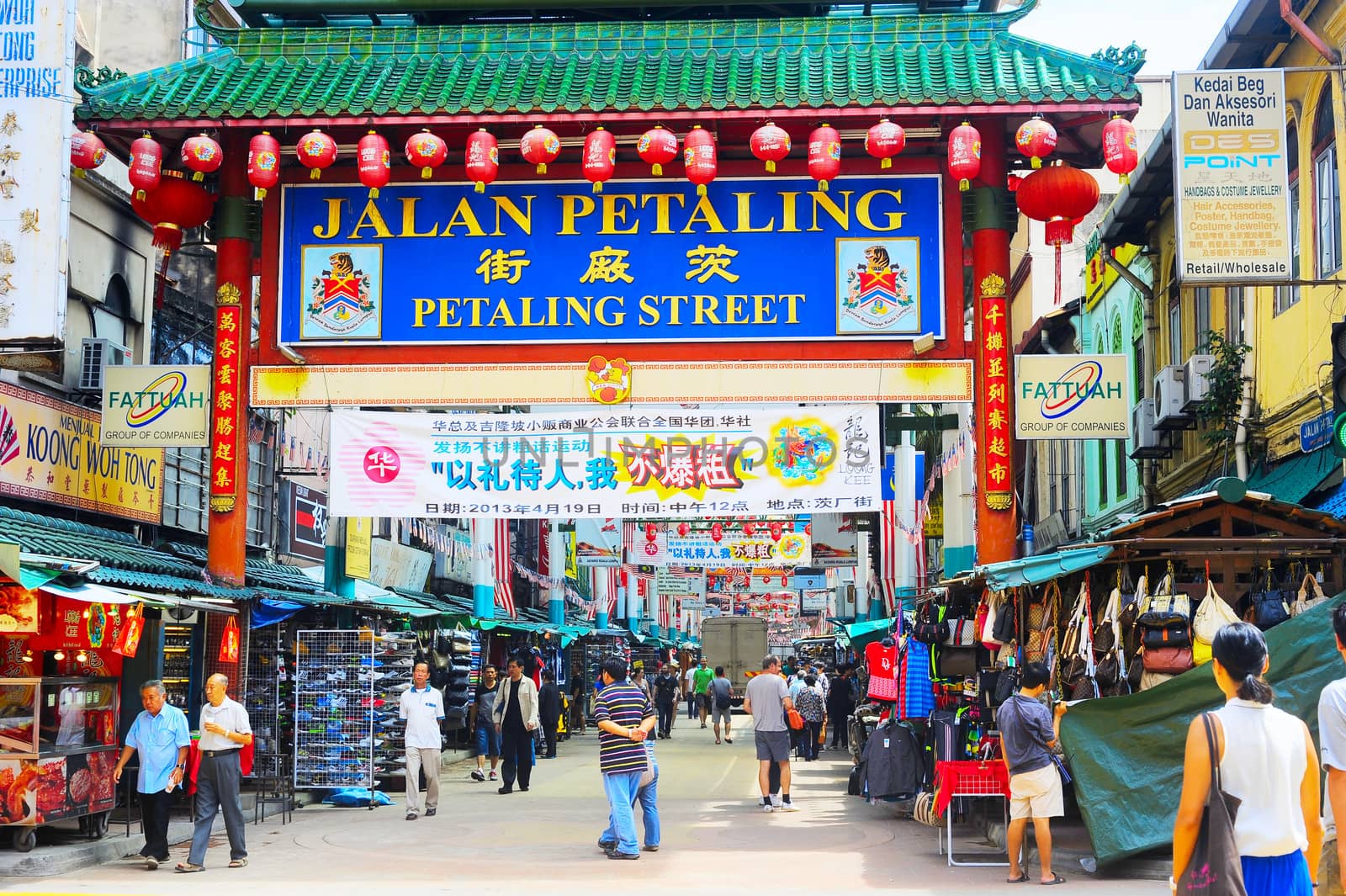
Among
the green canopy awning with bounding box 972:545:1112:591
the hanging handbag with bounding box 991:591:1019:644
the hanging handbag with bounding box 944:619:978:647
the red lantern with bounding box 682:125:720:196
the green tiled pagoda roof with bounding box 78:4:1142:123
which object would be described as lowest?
the hanging handbag with bounding box 944:619:978:647

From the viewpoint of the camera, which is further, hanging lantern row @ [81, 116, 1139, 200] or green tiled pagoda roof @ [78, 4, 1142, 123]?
green tiled pagoda roof @ [78, 4, 1142, 123]

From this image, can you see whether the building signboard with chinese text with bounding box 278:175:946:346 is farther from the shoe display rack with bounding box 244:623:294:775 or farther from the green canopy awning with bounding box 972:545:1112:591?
the shoe display rack with bounding box 244:623:294:775

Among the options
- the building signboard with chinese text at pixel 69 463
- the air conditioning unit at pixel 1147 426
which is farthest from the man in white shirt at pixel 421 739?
the air conditioning unit at pixel 1147 426

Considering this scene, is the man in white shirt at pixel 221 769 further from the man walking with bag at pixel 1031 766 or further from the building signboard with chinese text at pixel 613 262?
the man walking with bag at pixel 1031 766

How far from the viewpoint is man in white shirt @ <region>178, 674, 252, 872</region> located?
14.6 m

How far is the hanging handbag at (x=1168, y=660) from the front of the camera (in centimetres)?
1326

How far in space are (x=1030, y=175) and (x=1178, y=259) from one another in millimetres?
2413

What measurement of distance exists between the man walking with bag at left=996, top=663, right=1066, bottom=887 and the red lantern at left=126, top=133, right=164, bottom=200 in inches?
433

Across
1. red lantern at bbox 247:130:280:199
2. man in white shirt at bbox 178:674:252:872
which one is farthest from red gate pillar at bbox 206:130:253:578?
man in white shirt at bbox 178:674:252:872

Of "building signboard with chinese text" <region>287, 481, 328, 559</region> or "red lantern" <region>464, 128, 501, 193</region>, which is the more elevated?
"red lantern" <region>464, 128, 501, 193</region>

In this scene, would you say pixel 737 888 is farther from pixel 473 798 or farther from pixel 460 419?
pixel 473 798

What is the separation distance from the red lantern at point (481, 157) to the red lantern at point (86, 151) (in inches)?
160

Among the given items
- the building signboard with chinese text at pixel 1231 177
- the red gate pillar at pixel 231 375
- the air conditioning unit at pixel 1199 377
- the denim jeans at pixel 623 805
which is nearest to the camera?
the denim jeans at pixel 623 805

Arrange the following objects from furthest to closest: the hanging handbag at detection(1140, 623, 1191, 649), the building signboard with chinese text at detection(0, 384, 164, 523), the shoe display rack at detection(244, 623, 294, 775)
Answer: the shoe display rack at detection(244, 623, 294, 775)
the building signboard with chinese text at detection(0, 384, 164, 523)
the hanging handbag at detection(1140, 623, 1191, 649)
